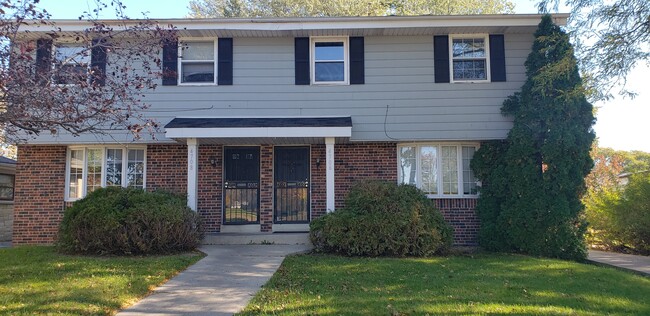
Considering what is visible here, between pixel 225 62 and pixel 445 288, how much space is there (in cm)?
765

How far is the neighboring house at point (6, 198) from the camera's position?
1470cm

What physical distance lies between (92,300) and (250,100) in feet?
21.5

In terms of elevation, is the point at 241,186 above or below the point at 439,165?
below

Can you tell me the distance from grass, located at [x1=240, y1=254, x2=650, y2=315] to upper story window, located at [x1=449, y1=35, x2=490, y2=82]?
15.8 feet

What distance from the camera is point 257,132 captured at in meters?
10.7

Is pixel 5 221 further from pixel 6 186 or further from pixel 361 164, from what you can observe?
pixel 361 164

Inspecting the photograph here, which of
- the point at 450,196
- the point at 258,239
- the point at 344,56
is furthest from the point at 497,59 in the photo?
the point at 258,239

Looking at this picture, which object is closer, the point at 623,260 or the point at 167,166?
the point at 623,260

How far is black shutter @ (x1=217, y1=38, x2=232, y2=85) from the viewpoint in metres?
11.8

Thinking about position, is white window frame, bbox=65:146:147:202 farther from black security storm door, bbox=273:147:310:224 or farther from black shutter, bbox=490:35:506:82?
black shutter, bbox=490:35:506:82

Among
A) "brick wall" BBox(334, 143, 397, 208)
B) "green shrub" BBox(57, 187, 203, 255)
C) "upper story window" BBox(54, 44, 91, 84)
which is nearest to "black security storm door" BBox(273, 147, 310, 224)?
"brick wall" BBox(334, 143, 397, 208)

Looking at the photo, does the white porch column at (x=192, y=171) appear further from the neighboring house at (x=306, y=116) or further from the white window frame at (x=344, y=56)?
the white window frame at (x=344, y=56)

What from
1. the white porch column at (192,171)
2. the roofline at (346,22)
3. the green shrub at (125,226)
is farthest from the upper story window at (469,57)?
the green shrub at (125,226)

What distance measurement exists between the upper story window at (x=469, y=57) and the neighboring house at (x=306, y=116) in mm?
25
